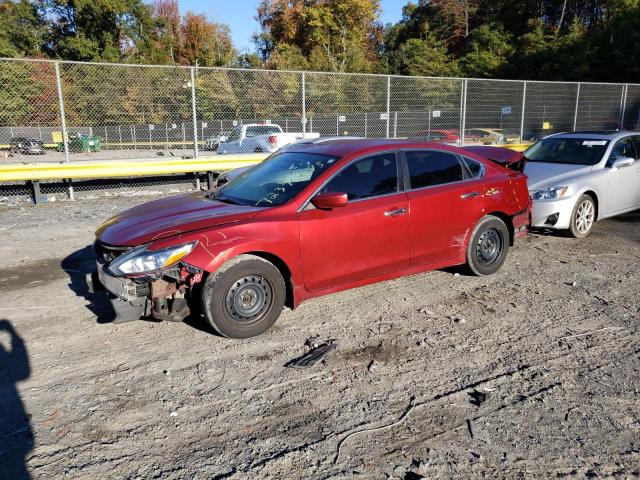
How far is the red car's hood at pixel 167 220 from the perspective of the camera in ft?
14.0

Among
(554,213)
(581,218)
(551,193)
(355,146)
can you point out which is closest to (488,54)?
(581,218)

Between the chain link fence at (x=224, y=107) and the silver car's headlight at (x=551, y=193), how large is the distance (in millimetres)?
6516

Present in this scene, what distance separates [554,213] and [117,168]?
8.55 metres

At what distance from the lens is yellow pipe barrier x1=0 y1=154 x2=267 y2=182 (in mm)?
10078

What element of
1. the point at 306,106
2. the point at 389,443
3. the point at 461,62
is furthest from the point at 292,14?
the point at 389,443

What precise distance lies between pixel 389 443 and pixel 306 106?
11336 millimetres

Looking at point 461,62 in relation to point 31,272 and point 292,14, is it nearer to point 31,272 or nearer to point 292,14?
point 292,14

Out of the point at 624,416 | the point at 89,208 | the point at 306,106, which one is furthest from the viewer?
the point at 306,106

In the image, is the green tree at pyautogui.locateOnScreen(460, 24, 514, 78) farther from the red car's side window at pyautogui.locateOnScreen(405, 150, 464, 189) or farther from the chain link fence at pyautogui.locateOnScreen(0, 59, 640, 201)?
the red car's side window at pyautogui.locateOnScreen(405, 150, 464, 189)

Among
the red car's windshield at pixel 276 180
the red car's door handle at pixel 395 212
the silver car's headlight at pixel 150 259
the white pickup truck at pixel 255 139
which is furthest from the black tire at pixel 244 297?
the white pickup truck at pixel 255 139

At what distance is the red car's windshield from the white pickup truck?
850cm

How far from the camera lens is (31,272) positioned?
641 cm

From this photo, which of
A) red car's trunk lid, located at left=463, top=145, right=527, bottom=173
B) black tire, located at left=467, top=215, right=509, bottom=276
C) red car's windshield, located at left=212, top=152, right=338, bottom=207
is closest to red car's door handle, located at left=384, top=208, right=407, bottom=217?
red car's windshield, located at left=212, top=152, right=338, bottom=207

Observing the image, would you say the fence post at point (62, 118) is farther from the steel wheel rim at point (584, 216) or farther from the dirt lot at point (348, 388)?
the steel wheel rim at point (584, 216)
